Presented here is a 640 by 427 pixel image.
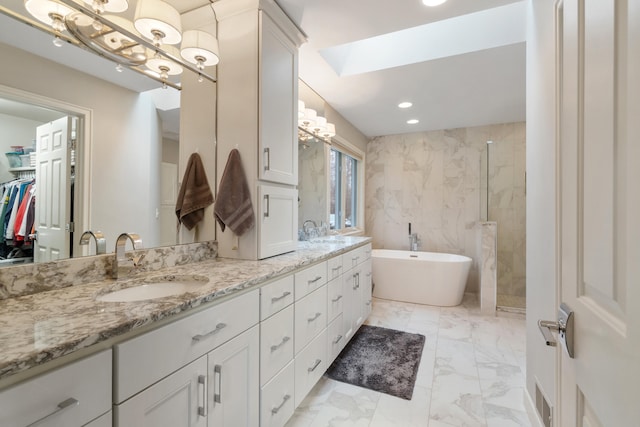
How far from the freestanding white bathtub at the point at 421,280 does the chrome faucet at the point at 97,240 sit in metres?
3.24

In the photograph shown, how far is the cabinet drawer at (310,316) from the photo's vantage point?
5.34 ft

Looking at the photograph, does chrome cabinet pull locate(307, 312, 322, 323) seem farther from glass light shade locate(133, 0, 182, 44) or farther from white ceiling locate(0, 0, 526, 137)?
glass light shade locate(133, 0, 182, 44)

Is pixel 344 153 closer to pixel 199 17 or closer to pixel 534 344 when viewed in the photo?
pixel 199 17

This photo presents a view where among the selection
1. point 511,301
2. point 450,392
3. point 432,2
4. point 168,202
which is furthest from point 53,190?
point 511,301

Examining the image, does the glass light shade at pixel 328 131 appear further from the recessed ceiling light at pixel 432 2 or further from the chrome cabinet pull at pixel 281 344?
the chrome cabinet pull at pixel 281 344

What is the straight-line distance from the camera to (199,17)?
6.02 ft

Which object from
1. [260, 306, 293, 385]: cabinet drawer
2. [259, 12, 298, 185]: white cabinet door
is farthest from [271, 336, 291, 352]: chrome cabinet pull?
[259, 12, 298, 185]: white cabinet door

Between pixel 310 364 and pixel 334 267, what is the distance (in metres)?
0.67

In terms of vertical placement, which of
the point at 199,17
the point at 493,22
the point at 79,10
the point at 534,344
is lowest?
the point at 534,344

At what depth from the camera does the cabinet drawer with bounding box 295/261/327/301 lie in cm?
164

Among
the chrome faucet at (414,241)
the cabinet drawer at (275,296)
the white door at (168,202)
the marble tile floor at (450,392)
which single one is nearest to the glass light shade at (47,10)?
the white door at (168,202)

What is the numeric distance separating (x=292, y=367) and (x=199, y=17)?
7.24ft

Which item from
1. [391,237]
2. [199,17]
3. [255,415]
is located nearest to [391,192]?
[391,237]

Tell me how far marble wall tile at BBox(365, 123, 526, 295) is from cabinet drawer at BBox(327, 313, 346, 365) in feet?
9.13
